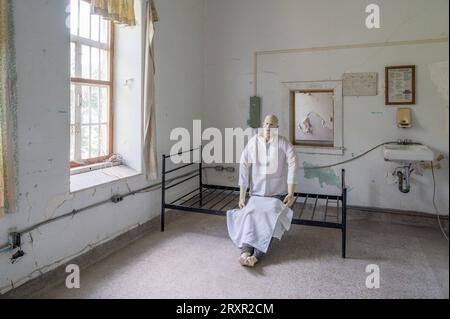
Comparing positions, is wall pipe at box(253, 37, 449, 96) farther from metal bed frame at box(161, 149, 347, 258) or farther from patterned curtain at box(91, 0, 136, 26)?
patterned curtain at box(91, 0, 136, 26)

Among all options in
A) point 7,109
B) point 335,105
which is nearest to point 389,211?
point 335,105

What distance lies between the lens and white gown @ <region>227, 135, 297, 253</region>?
2730 mm

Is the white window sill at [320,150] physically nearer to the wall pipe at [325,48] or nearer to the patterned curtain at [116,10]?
the wall pipe at [325,48]

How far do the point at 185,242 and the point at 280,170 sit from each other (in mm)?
1115

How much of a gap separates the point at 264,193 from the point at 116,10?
6.77 feet

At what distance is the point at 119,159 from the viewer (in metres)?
3.28

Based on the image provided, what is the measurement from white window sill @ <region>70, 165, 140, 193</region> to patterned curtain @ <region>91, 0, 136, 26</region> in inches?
52.4

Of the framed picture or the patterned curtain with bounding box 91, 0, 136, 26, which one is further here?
the framed picture

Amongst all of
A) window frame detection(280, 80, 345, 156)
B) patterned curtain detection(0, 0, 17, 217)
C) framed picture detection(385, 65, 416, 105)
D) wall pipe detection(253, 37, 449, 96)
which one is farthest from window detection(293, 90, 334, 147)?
patterned curtain detection(0, 0, 17, 217)

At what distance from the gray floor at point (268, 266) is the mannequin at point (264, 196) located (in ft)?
0.57

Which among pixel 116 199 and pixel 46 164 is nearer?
pixel 46 164

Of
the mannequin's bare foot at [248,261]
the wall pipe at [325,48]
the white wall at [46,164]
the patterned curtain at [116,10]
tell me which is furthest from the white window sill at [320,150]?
the patterned curtain at [116,10]

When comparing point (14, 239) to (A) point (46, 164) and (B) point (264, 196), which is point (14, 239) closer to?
(A) point (46, 164)

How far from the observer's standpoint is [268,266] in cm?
260
